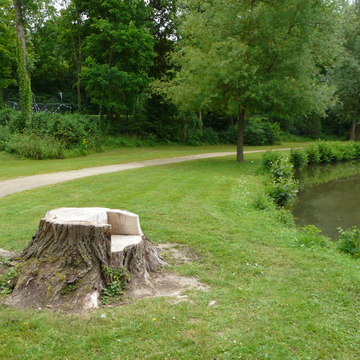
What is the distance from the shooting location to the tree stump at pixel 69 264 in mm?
4258

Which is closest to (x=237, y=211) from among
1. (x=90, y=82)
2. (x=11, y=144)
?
(x=11, y=144)

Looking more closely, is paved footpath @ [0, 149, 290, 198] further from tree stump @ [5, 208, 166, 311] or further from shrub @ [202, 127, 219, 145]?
shrub @ [202, 127, 219, 145]

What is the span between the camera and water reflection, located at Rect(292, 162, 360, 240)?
35.9 ft

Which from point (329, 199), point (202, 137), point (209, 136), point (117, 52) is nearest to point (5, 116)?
point (117, 52)

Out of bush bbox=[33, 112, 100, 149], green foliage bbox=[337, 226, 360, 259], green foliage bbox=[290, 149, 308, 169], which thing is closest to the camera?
green foliage bbox=[337, 226, 360, 259]

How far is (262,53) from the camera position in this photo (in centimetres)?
1770

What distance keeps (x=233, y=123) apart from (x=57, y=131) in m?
20.9

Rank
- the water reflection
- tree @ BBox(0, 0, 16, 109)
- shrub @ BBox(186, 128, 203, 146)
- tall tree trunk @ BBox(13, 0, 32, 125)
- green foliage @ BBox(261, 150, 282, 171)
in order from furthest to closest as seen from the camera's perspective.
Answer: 1. tree @ BBox(0, 0, 16, 109)
2. shrub @ BBox(186, 128, 203, 146)
3. tall tree trunk @ BBox(13, 0, 32, 125)
4. green foliage @ BBox(261, 150, 282, 171)
5. the water reflection

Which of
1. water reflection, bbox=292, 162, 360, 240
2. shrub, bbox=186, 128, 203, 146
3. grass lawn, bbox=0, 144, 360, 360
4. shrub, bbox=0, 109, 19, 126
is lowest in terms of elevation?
water reflection, bbox=292, 162, 360, 240

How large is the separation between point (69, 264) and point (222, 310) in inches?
70.9

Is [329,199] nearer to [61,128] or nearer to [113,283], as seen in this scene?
[113,283]

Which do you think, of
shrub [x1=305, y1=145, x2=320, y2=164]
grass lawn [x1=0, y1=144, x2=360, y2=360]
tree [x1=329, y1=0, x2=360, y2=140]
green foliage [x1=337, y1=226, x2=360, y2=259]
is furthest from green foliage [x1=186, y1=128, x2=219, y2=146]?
green foliage [x1=337, y1=226, x2=360, y2=259]

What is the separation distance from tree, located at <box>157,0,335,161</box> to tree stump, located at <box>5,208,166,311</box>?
1310 centimetres

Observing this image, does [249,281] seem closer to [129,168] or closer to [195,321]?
[195,321]
